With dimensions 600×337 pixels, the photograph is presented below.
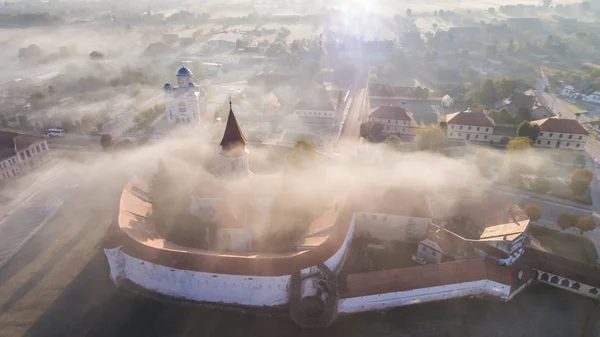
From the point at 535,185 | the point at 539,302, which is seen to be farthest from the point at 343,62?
the point at 539,302

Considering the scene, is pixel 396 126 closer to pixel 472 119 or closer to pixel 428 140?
pixel 428 140

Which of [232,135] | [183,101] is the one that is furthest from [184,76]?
[232,135]

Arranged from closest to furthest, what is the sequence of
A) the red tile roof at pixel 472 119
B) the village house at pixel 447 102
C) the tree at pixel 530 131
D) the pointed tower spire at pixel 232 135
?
the pointed tower spire at pixel 232 135
the tree at pixel 530 131
the red tile roof at pixel 472 119
the village house at pixel 447 102

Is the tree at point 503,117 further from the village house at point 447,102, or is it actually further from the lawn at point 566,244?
the lawn at point 566,244

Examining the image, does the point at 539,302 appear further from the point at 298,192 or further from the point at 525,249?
the point at 298,192

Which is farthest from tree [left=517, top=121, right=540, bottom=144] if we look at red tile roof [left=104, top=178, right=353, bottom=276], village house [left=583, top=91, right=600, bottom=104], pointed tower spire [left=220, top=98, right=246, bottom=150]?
pointed tower spire [left=220, top=98, right=246, bottom=150]

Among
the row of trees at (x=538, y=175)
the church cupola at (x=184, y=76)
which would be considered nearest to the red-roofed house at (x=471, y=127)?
the row of trees at (x=538, y=175)
